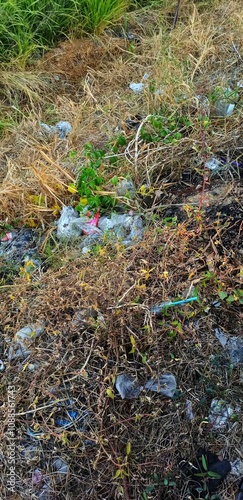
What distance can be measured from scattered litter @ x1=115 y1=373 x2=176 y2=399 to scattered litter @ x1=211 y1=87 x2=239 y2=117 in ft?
5.10

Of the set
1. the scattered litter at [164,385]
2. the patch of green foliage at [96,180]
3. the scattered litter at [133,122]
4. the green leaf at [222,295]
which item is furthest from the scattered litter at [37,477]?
the scattered litter at [133,122]

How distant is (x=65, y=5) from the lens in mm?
3904

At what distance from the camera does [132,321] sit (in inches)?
74.0

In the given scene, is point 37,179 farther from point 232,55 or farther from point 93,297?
point 232,55

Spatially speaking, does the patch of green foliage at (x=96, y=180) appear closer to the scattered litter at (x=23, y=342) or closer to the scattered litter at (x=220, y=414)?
the scattered litter at (x=23, y=342)

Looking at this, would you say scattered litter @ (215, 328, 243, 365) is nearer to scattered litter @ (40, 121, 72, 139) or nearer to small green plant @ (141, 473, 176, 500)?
small green plant @ (141, 473, 176, 500)

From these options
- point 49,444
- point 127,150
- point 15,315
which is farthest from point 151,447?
point 127,150

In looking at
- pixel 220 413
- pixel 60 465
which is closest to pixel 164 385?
pixel 220 413

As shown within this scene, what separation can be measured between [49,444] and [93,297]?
1.78ft

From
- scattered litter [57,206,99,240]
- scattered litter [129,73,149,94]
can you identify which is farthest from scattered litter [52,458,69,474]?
scattered litter [129,73,149,94]

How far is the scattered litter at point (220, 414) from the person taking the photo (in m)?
1.78

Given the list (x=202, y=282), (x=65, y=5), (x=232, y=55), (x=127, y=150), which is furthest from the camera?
(x=65, y=5)

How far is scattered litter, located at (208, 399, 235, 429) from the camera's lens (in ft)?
5.85

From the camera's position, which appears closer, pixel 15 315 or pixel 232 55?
pixel 15 315
